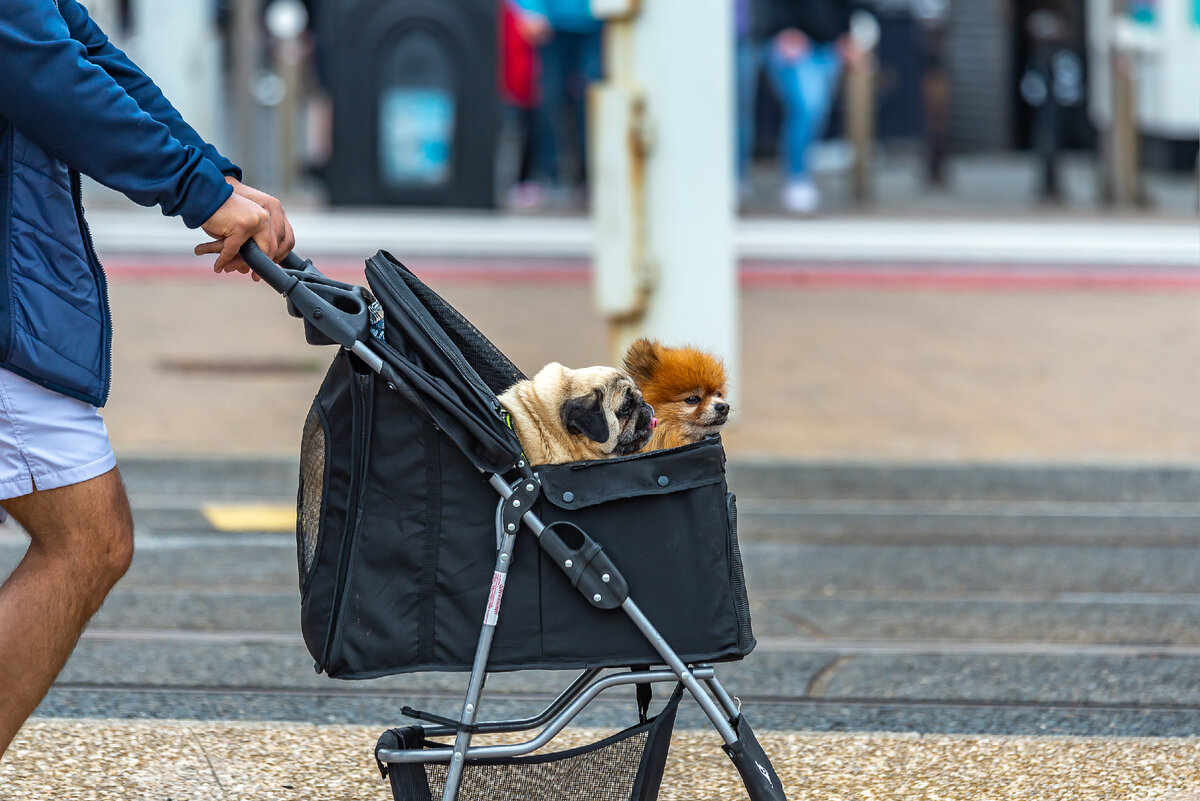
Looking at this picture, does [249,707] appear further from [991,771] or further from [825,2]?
[825,2]

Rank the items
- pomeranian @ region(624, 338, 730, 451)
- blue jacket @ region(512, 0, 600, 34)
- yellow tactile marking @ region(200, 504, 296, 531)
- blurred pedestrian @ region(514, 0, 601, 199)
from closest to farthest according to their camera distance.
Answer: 1. pomeranian @ region(624, 338, 730, 451)
2. yellow tactile marking @ region(200, 504, 296, 531)
3. blue jacket @ region(512, 0, 600, 34)
4. blurred pedestrian @ region(514, 0, 601, 199)

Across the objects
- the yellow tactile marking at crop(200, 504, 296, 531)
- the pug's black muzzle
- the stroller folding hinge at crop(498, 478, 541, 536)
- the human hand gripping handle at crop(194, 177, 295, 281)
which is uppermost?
the human hand gripping handle at crop(194, 177, 295, 281)

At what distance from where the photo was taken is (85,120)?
2672mm

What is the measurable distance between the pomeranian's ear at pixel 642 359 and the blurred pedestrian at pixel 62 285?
27.6 inches

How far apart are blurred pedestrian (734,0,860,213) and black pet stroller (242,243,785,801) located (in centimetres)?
946

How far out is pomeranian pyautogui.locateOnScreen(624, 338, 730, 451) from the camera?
3152mm

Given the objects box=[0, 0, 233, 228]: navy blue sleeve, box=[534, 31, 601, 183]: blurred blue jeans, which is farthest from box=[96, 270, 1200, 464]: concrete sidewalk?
box=[0, 0, 233, 228]: navy blue sleeve

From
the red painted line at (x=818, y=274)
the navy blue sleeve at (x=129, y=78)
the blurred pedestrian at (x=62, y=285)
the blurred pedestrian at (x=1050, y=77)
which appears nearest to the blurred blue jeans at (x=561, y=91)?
the red painted line at (x=818, y=274)

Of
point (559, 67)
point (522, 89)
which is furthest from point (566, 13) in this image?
point (522, 89)

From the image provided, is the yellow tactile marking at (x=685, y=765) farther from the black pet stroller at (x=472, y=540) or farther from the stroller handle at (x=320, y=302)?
the stroller handle at (x=320, y=302)

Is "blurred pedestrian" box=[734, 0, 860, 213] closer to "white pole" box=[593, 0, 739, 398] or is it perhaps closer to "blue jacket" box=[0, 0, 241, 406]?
"white pole" box=[593, 0, 739, 398]

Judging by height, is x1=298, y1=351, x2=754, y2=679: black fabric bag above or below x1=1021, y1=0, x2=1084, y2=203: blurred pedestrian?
below

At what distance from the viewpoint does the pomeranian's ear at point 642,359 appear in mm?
3217

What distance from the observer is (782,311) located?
31.3 feet
